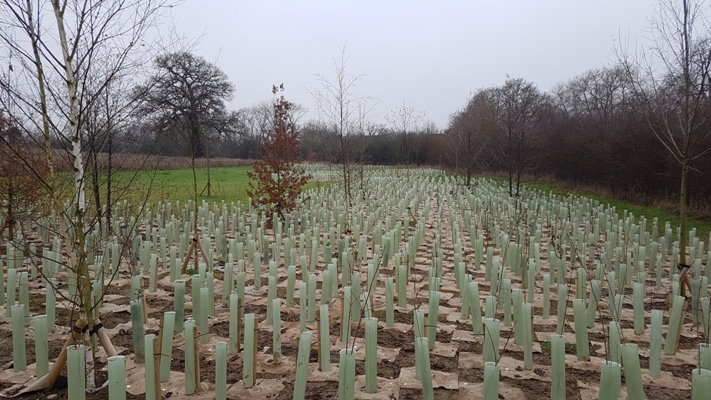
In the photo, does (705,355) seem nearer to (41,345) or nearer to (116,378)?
(116,378)

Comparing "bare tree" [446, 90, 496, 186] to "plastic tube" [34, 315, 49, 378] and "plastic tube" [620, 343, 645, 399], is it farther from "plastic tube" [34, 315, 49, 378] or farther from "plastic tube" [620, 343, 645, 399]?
"plastic tube" [34, 315, 49, 378]

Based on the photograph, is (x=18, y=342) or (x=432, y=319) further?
(x=432, y=319)

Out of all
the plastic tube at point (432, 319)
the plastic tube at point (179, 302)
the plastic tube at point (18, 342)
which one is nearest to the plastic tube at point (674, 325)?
the plastic tube at point (432, 319)

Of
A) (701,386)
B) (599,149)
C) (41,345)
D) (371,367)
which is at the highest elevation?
(599,149)

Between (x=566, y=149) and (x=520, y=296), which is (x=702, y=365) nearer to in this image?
(x=520, y=296)

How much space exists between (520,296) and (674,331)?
3.76 feet

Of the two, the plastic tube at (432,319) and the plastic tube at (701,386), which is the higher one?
the plastic tube at (701,386)

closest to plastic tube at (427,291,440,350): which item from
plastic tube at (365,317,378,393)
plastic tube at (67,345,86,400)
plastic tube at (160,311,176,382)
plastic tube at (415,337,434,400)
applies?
plastic tube at (365,317,378,393)

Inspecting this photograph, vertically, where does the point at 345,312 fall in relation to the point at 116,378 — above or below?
below

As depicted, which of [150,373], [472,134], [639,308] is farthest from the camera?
[472,134]

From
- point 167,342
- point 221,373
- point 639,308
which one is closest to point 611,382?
point 639,308

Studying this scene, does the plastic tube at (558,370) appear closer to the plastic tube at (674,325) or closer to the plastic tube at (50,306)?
the plastic tube at (674,325)

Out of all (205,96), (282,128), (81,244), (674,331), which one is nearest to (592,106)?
(205,96)

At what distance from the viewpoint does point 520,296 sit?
370cm
